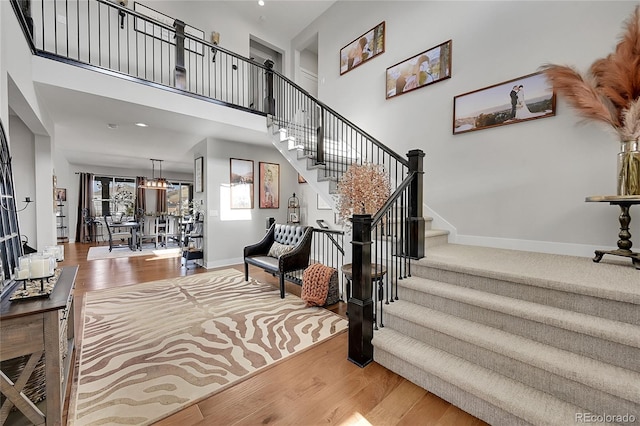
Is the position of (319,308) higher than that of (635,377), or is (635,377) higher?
(635,377)

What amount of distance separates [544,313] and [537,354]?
29cm

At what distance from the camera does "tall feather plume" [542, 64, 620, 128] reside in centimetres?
247

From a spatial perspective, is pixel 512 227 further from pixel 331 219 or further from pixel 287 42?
pixel 287 42

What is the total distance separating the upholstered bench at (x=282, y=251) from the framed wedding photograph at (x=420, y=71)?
2.89 meters

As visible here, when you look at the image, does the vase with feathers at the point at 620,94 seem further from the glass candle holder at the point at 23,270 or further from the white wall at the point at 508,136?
the glass candle holder at the point at 23,270

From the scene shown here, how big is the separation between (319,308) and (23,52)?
434 cm

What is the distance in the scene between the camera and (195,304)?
3.55m

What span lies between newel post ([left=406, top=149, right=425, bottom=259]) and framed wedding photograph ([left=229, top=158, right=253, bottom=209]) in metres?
4.46

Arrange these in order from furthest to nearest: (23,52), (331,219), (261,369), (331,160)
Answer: (331,219) → (331,160) → (23,52) → (261,369)

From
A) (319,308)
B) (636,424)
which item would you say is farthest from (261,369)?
(636,424)

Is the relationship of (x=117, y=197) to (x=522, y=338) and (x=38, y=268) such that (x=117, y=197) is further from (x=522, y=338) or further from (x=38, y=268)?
(x=522, y=338)

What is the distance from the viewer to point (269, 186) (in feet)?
21.8

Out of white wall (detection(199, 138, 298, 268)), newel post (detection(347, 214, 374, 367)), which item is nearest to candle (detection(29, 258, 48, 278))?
newel post (detection(347, 214, 374, 367))

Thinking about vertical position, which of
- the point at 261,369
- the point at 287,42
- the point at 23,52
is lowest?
the point at 261,369
